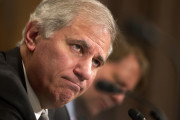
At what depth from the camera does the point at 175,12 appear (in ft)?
17.9

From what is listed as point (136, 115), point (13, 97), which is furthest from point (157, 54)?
point (13, 97)

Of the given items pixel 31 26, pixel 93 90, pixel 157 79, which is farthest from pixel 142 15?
pixel 31 26

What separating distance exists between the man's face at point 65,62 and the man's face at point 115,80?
198cm

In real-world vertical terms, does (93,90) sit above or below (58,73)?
below

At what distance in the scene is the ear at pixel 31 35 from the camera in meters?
1.78

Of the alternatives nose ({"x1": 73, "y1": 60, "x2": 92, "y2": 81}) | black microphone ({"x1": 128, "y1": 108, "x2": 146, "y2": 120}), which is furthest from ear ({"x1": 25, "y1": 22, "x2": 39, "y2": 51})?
black microphone ({"x1": 128, "y1": 108, "x2": 146, "y2": 120})

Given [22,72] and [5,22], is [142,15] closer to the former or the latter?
[5,22]

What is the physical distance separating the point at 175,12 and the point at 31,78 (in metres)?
4.13

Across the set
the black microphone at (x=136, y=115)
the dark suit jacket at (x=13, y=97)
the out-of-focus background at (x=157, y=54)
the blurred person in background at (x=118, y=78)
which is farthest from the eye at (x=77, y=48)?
the out-of-focus background at (x=157, y=54)

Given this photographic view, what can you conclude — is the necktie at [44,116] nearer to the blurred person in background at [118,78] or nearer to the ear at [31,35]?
the ear at [31,35]

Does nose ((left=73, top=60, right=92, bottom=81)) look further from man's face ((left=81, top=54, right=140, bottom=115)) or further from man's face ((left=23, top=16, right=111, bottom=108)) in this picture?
man's face ((left=81, top=54, right=140, bottom=115))

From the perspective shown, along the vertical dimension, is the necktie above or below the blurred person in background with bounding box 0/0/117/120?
below

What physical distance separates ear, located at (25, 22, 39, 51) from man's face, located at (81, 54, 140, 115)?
1941mm

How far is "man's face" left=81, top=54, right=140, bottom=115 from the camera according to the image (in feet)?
12.3
